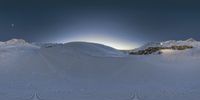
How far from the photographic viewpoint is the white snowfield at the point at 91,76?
22719 mm

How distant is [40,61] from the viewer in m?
35.4

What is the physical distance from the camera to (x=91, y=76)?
104ft

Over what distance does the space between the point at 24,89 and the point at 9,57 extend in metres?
13.8

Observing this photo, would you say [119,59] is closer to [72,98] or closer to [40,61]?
[40,61]

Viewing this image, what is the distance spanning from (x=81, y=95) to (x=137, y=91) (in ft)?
11.9

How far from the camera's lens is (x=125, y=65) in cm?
3569

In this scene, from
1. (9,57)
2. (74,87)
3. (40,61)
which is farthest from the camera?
(9,57)

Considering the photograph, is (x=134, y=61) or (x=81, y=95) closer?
(x=81, y=95)

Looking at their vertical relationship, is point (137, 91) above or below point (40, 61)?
below

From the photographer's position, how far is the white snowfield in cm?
2272

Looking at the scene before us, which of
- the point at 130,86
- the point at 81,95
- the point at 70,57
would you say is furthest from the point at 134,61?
the point at 81,95

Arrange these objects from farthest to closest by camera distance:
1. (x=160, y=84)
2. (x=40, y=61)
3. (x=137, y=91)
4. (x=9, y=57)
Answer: (x=9, y=57) → (x=40, y=61) → (x=160, y=84) → (x=137, y=91)

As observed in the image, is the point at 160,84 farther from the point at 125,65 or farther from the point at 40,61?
the point at 40,61

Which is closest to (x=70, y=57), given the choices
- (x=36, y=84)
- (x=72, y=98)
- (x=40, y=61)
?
(x=40, y=61)
